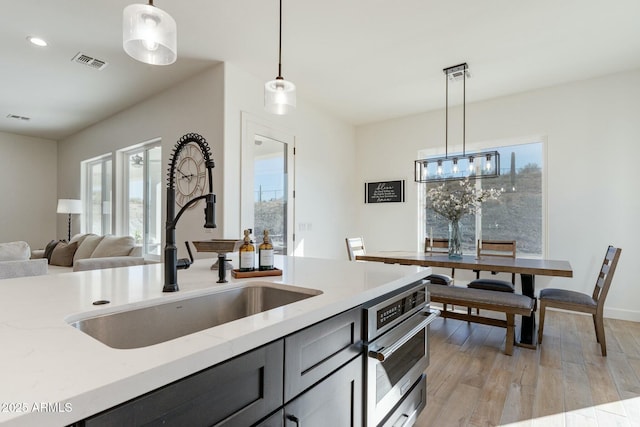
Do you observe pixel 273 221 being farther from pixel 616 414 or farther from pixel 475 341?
pixel 616 414

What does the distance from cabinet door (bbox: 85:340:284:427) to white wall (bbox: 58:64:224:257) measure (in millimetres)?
2762

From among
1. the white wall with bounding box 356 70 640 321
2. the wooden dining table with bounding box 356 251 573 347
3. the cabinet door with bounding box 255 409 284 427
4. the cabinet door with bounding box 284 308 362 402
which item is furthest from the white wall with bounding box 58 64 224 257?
the white wall with bounding box 356 70 640 321

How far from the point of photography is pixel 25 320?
84 centimetres

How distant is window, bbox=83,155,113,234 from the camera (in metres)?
5.52

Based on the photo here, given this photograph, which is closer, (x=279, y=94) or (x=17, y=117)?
(x=279, y=94)

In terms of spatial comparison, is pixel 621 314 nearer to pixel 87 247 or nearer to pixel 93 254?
pixel 93 254

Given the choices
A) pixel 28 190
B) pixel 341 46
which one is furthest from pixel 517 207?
pixel 28 190

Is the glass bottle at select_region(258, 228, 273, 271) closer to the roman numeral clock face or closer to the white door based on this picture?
the white door

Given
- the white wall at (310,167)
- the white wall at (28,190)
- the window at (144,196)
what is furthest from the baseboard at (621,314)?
the white wall at (28,190)

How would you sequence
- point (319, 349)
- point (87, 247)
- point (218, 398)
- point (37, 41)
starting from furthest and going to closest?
point (87, 247) → point (37, 41) → point (319, 349) → point (218, 398)

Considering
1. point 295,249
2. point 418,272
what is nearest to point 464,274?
point 295,249

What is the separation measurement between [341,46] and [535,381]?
3.20 meters

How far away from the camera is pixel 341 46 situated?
3105 mm

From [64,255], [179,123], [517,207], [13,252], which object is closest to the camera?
[13,252]
